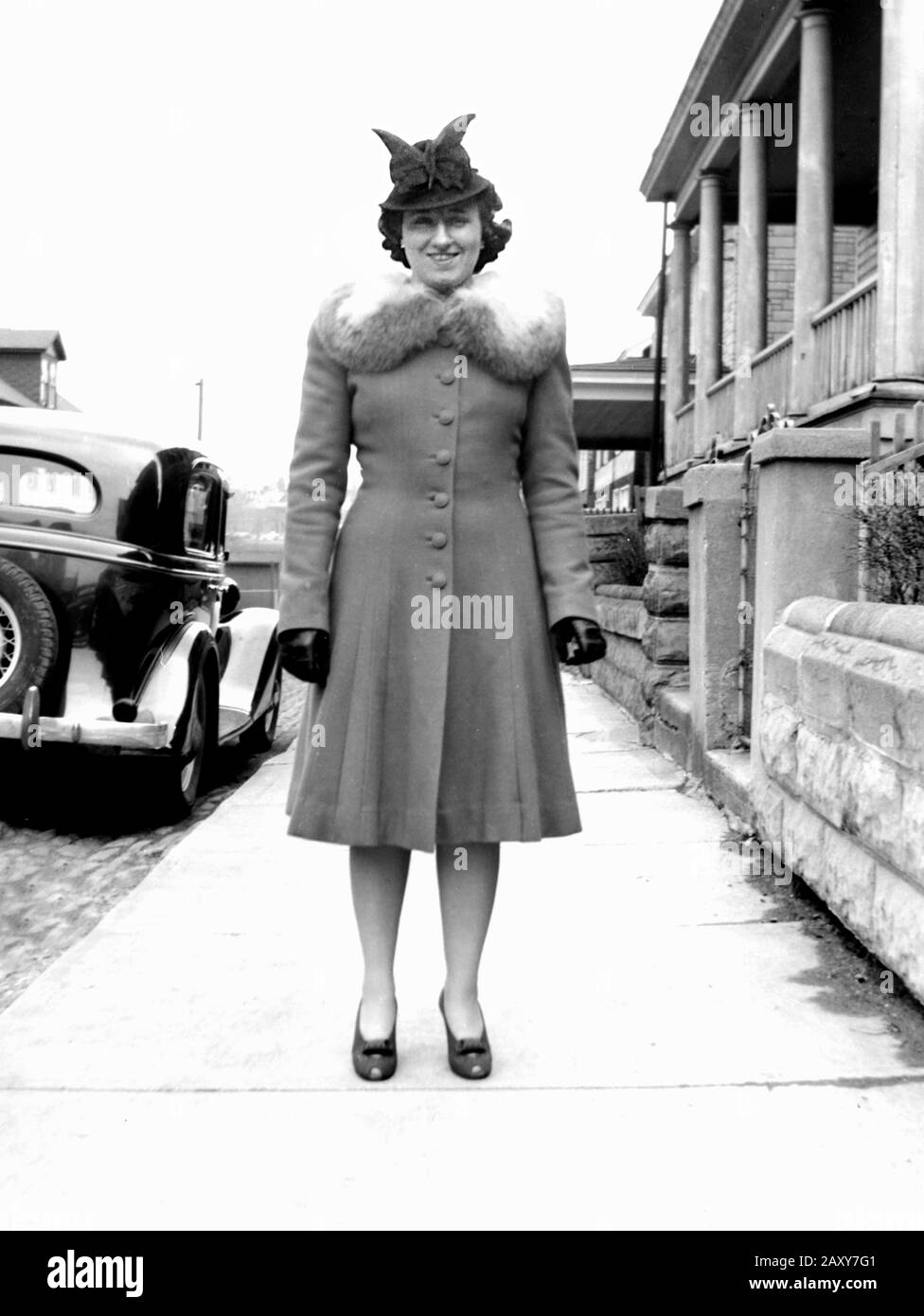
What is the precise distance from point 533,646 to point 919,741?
37.3 inches

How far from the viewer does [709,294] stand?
14.2 meters

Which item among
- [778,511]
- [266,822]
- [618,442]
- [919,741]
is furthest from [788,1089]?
[618,442]

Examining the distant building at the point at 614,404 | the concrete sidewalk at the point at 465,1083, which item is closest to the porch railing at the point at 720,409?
the distant building at the point at 614,404

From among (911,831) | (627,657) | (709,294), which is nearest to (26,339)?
(709,294)

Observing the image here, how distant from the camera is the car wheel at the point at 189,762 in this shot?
5973 millimetres

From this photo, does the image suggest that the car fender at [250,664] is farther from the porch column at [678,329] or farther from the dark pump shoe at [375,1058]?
the porch column at [678,329]

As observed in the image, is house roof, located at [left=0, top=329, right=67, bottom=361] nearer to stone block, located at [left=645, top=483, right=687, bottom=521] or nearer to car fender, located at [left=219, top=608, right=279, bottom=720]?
car fender, located at [left=219, top=608, right=279, bottom=720]

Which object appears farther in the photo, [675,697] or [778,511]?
[675,697]

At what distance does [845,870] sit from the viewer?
360 centimetres

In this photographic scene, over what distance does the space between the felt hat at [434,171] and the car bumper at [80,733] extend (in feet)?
11.1

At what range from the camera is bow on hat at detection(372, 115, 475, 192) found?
279 cm

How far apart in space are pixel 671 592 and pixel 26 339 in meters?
27.4

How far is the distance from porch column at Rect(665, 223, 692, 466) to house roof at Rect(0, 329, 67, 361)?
19.7 metres

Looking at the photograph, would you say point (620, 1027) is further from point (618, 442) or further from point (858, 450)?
point (618, 442)
